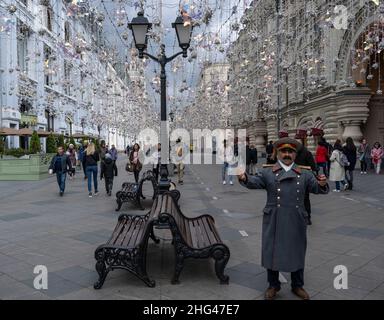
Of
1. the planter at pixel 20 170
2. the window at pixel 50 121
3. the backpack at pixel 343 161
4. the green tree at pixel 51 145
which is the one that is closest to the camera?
the backpack at pixel 343 161

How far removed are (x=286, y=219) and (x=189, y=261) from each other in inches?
71.4

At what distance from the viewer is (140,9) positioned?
8.40 m

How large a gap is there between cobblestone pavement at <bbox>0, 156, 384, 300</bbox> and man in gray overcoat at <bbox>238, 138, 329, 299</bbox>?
1.37 ft

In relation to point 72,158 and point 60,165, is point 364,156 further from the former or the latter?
point 72,158

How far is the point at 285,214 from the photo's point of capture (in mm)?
3865

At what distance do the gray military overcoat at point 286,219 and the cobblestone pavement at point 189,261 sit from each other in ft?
1.62

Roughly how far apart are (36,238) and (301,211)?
4694mm

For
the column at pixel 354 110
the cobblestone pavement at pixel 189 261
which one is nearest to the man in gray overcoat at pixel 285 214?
the cobblestone pavement at pixel 189 261

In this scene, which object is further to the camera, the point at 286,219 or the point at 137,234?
the point at 137,234

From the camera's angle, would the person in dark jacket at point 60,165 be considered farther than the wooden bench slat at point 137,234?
Yes

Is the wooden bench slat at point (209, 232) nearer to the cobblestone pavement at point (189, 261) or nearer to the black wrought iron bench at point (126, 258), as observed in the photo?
the cobblestone pavement at point (189, 261)

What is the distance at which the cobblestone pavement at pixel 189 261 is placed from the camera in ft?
13.8

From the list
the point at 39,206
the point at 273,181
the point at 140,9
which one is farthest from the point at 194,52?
the point at 273,181

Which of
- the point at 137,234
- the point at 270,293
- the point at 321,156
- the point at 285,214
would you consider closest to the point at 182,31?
the point at 137,234
